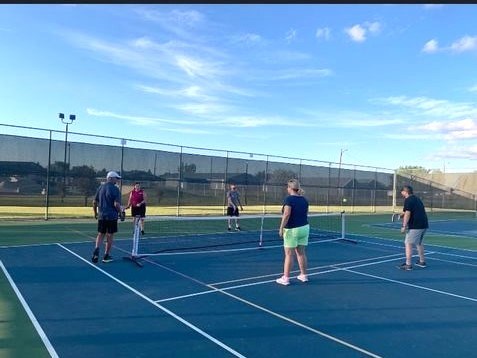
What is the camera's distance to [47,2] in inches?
92.3

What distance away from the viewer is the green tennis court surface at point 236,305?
511cm

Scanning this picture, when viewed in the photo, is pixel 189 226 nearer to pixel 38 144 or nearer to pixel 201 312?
pixel 38 144

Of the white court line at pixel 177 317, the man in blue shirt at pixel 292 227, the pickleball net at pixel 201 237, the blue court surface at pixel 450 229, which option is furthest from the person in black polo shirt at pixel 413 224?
the blue court surface at pixel 450 229

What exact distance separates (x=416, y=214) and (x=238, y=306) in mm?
5388

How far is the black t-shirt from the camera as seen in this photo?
9.98m

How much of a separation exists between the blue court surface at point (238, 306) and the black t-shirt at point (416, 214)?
3.32 ft

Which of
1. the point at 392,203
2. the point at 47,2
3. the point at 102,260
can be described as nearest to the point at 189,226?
the point at 102,260

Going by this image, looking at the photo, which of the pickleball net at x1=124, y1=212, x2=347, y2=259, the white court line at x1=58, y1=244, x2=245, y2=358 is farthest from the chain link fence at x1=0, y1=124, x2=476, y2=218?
the white court line at x1=58, y1=244, x2=245, y2=358

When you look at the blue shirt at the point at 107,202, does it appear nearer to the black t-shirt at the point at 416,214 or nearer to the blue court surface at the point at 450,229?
the black t-shirt at the point at 416,214

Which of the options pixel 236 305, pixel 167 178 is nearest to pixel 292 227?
pixel 236 305

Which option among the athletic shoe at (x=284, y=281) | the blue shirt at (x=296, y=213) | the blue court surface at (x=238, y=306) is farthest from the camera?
the blue shirt at (x=296, y=213)

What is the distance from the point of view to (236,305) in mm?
6676

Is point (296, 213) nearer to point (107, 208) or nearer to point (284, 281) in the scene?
point (284, 281)

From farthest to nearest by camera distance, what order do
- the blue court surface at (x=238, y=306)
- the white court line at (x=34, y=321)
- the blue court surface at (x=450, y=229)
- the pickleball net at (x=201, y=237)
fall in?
1. the blue court surface at (x=450, y=229)
2. the pickleball net at (x=201, y=237)
3. the blue court surface at (x=238, y=306)
4. the white court line at (x=34, y=321)
